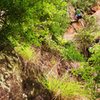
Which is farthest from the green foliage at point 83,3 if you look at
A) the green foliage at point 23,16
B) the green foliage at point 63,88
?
the green foliage at point 23,16

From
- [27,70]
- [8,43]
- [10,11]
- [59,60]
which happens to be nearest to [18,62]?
[27,70]

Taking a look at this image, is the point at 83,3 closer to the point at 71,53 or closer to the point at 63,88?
the point at 71,53

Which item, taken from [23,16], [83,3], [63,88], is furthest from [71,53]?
[83,3]

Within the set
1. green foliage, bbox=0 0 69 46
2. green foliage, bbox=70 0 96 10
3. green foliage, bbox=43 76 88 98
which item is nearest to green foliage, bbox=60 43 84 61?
green foliage, bbox=43 76 88 98

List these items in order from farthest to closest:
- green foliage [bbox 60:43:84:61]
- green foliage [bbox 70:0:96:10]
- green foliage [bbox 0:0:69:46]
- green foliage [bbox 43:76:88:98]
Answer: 1. green foliage [bbox 70:0:96:10]
2. green foliage [bbox 60:43:84:61]
3. green foliage [bbox 43:76:88:98]
4. green foliage [bbox 0:0:69:46]

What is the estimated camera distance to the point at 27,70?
1064 cm

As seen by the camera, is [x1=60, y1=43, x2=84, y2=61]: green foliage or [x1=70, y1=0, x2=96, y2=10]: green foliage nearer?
[x1=60, y1=43, x2=84, y2=61]: green foliage

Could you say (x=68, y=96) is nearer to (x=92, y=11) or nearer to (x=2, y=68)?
(x=2, y=68)

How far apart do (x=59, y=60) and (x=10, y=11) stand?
8822mm

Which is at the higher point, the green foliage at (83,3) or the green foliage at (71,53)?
the green foliage at (83,3)

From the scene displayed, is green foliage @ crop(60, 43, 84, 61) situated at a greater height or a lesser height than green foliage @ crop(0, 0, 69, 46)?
lesser

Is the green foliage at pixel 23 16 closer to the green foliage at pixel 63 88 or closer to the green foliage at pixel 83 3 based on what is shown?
the green foliage at pixel 63 88

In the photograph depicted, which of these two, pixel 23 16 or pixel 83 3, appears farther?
pixel 83 3

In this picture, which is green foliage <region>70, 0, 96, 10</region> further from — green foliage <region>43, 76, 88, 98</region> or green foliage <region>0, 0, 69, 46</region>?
green foliage <region>0, 0, 69, 46</region>
